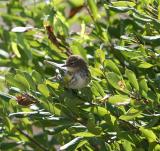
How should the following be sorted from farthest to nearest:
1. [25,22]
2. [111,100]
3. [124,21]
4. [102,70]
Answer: [25,22] < [124,21] < [102,70] < [111,100]

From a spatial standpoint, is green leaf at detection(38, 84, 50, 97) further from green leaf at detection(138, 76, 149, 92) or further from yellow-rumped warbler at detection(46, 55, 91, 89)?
green leaf at detection(138, 76, 149, 92)

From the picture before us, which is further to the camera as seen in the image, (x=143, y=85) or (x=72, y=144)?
(x=72, y=144)

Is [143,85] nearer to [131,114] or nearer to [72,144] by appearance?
[131,114]

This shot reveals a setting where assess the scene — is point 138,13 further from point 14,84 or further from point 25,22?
point 25,22

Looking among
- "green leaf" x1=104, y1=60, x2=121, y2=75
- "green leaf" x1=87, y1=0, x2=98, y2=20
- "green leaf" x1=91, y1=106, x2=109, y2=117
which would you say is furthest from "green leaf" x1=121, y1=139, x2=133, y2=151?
"green leaf" x1=87, y1=0, x2=98, y2=20

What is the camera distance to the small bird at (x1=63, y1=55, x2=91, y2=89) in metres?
2.72

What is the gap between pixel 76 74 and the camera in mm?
2832

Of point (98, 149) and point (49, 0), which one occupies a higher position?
point (49, 0)

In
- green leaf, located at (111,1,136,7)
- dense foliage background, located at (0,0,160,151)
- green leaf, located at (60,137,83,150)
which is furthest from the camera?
green leaf, located at (111,1,136,7)

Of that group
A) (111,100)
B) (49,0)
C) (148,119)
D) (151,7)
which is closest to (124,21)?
(49,0)

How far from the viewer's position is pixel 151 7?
2715mm

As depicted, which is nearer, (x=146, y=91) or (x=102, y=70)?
(x=146, y=91)

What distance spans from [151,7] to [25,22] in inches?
54.0

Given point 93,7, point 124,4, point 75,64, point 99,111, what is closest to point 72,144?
point 99,111
